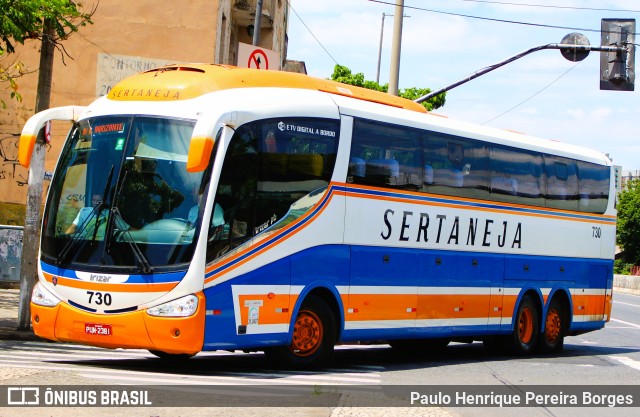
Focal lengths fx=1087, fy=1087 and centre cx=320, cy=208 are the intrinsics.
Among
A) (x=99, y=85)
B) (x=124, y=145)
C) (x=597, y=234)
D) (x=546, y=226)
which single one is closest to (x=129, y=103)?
(x=124, y=145)

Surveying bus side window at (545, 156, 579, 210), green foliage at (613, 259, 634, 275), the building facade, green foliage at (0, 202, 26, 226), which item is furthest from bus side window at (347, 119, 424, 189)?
green foliage at (613, 259, 634, 275)

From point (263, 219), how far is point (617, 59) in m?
12.8

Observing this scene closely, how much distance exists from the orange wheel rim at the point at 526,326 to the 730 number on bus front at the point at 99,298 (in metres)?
9.56

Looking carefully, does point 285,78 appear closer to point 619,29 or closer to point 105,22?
point 619,29

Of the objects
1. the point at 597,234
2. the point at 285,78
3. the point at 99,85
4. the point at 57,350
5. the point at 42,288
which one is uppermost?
the point at 99,85

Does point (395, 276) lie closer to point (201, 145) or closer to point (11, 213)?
point (201, 145)

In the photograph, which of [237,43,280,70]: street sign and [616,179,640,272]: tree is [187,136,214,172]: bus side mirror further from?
[616,179,640,272]: tree

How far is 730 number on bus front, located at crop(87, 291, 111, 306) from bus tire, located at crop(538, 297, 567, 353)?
10184 mm

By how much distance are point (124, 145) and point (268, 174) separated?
1.76m

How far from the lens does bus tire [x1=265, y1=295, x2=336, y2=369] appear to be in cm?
1366

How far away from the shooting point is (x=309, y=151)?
13.9m

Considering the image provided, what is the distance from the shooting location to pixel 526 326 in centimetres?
1969

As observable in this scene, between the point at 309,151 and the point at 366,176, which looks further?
the point at 366,176

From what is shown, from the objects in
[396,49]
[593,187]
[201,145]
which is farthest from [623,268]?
[201,145]
